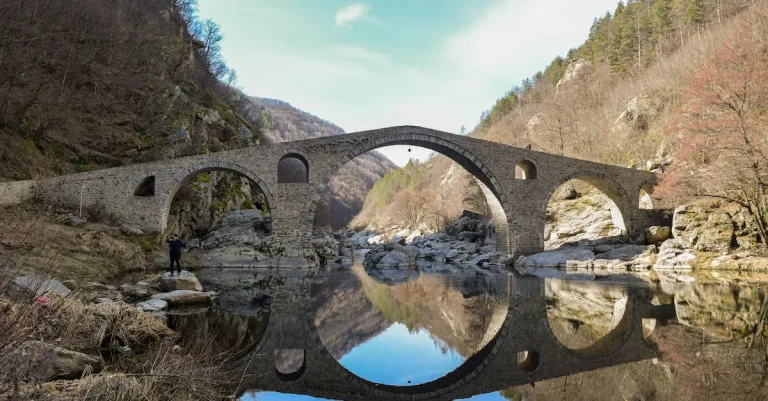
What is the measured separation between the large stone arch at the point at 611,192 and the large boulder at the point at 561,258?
2474mm

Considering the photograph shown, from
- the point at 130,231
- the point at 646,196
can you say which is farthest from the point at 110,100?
the point at 646,196

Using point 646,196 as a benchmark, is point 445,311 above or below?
below

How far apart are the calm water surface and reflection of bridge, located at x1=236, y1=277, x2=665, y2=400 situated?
0.02m

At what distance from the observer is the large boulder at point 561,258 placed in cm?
2329

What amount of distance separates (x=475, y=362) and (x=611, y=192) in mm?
25373

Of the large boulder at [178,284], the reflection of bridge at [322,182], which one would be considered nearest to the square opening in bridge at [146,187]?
the reflection of bridge at [322,182]

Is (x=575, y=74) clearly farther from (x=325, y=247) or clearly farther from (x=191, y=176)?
(x=191, y=176)

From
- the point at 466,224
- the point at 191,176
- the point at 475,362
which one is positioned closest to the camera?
the point at 475,362

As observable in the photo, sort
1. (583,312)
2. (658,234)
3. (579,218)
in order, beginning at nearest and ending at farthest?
(583,312) → (658,234) → (579,218)

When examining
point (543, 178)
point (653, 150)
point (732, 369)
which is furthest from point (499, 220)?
point (732, 369)

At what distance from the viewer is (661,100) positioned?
34688mm

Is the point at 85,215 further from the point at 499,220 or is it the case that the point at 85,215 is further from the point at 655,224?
the point at 655,224

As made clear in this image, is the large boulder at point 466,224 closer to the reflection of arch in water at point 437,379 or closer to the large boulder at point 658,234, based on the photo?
the large boulder at point 658,234

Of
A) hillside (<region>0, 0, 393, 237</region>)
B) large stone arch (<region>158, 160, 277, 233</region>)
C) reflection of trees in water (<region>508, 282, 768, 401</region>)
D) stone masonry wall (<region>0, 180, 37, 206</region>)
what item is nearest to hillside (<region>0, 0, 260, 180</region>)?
hillside (<region>0, 0, 393, 237</region>)
